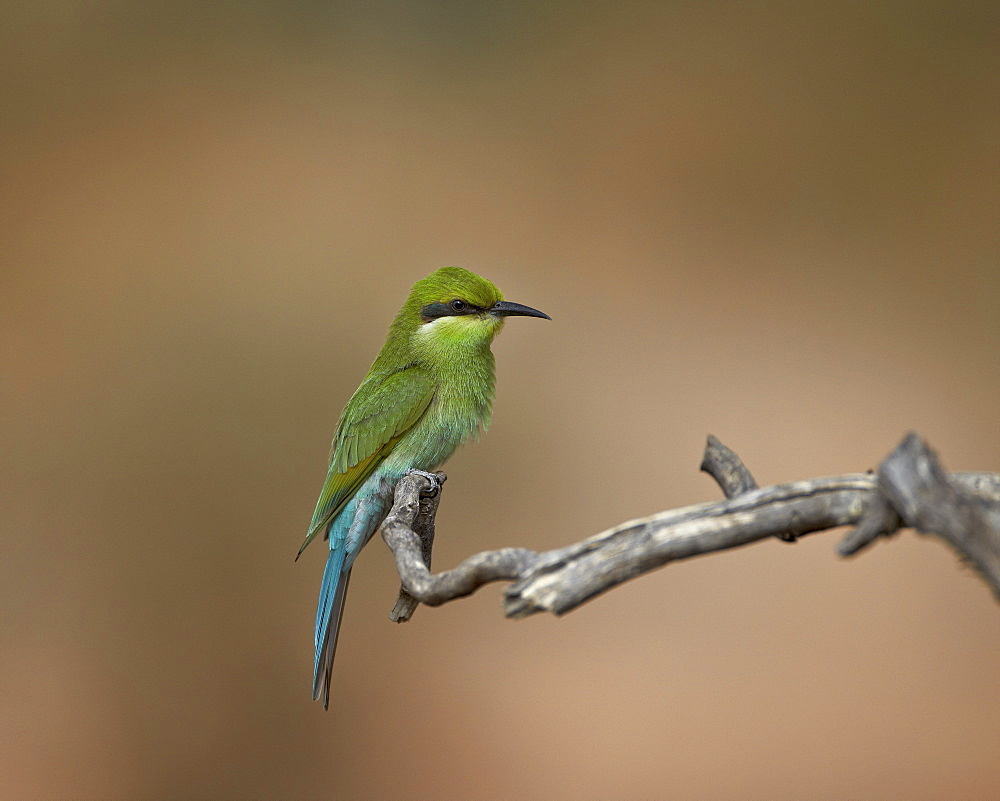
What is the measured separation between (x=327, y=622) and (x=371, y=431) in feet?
1.33

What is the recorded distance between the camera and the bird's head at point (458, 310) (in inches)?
71.1

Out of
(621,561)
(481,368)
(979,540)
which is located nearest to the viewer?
(979,540)

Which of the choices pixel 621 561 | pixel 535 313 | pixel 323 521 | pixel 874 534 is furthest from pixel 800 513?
pixel 323 521

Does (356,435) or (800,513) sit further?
(356,435)

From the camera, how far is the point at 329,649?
1747mm

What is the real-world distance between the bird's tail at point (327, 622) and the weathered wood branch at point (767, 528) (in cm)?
78

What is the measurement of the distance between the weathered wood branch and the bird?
0.78 meters

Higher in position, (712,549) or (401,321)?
(401,321)

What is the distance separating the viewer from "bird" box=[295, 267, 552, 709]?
70.4 inches

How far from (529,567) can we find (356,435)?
2.99 ft

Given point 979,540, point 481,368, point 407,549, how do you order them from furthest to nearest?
point 481,368
point 407,549
point 979,540

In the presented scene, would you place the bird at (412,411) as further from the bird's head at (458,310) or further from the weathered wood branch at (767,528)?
the weathered wood branch at (767,528)

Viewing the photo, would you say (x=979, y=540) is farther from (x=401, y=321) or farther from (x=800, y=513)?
(x=401, y=321)

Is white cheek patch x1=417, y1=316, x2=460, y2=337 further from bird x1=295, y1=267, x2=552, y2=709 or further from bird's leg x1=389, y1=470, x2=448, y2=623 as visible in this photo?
bird's leg x1=389, y1=470, x2=448, y2=623
